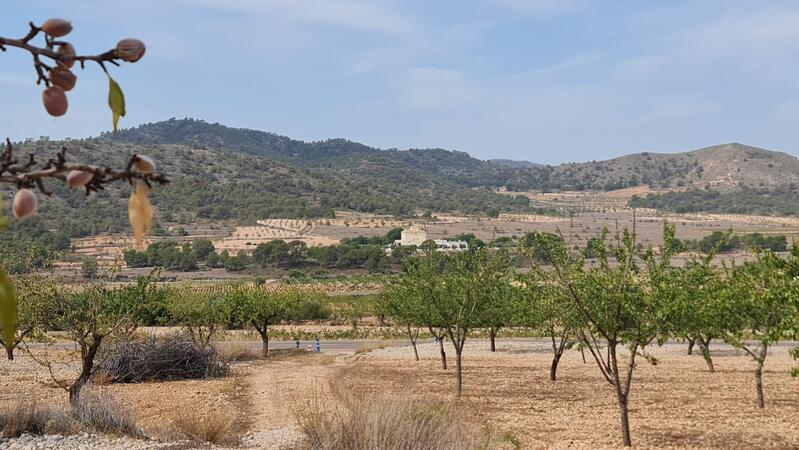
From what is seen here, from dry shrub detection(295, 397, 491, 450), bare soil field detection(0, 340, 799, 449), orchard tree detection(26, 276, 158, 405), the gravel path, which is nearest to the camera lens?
dry shrub detection(295, 397, 491, 450)

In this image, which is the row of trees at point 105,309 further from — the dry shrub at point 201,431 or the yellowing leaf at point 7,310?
the yellowing leaf at point 7,310

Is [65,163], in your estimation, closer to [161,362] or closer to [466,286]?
[466,286]

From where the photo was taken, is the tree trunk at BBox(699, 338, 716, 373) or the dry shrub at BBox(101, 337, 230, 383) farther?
the dry shrub at BBox(101, 337, 230, 383)

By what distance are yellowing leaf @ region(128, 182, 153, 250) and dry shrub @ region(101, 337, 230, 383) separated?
22.0 meters

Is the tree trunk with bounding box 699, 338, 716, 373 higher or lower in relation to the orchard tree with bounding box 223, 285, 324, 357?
higher

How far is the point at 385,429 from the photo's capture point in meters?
8.40

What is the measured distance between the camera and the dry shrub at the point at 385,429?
8.34 m

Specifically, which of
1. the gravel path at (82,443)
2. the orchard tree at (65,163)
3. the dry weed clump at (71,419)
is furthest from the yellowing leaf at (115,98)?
the dry weed clump at (71,419)

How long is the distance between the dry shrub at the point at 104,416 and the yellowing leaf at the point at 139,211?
10.6m

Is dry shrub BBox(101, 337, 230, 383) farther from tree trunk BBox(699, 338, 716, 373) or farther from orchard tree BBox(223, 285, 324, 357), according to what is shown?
tree trunk BBox(699, 338, 716, 373)

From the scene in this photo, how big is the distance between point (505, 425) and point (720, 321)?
622 cm

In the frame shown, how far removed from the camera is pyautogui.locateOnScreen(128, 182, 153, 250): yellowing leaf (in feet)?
3.42

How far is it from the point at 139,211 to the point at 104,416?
11.0 m

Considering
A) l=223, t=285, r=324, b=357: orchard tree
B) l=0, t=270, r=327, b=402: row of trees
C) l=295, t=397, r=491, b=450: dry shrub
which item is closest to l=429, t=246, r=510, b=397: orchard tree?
l=0, t=270, r=327, b=402: row of trees
